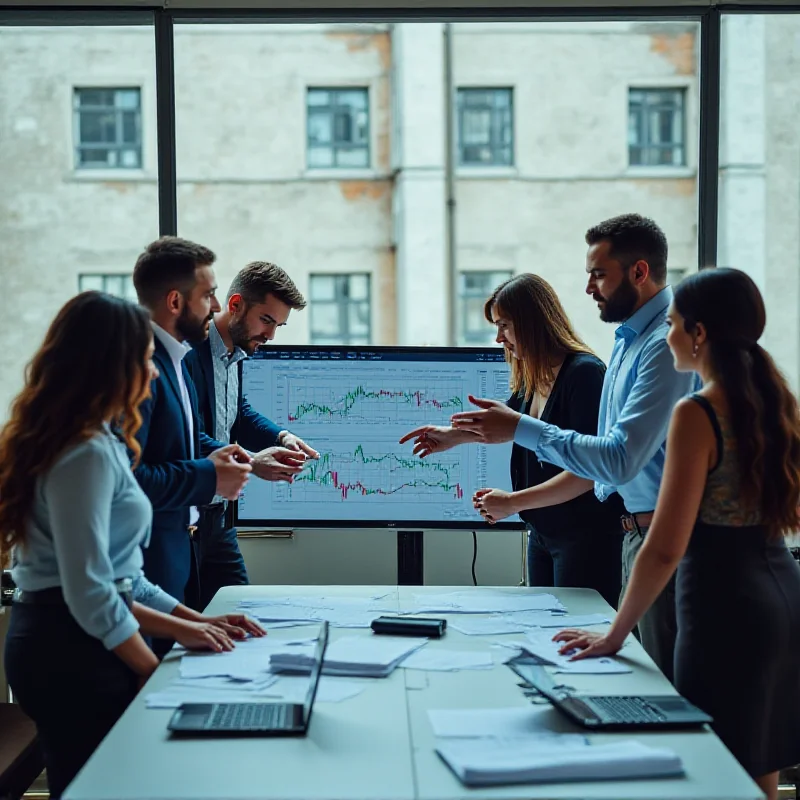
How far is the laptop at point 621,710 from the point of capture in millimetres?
1651

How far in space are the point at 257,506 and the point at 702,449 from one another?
5.39ft

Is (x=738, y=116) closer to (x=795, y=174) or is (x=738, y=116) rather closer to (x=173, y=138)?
(x=795, y=174)

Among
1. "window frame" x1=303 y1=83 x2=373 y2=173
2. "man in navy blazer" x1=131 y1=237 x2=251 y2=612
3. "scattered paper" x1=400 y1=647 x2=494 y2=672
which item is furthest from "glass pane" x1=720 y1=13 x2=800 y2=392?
"scattered paper" x1=400 y1=647 x2=494 y2=672

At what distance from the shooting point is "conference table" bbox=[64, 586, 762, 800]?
1.43 metres

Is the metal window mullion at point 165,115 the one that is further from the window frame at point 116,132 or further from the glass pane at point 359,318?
the window frame at point 116,132

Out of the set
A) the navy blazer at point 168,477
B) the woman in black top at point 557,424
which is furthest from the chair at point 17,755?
the woman in black top at point 557,424

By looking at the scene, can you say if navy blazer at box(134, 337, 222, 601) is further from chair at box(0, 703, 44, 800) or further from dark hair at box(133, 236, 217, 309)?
chair at box(0, 703, 44, 800)

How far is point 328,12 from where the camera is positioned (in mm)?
3375

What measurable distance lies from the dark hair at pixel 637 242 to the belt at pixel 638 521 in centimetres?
59

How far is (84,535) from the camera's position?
1763mm

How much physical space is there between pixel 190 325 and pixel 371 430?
0.79 metres

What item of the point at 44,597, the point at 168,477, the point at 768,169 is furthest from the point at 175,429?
the point at 768,169

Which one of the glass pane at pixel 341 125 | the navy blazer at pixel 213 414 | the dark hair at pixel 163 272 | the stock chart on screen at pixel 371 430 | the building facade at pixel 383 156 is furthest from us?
the glass pane at pixel 341 125

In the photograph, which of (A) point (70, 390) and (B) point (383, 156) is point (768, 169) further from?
(A) point (70, 390)
